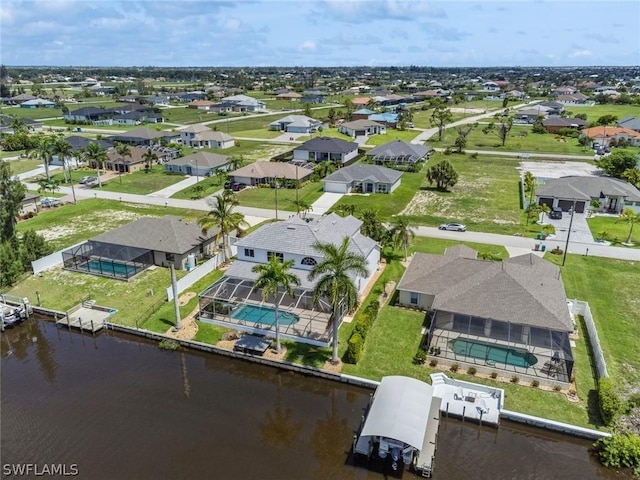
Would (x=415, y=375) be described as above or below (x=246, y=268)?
below

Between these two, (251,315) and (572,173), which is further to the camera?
(572,173)

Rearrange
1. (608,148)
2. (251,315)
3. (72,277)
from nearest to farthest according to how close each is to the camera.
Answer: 1. (251,315)
2. (72,277)
3. (608,148)

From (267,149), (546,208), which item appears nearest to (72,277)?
(546,208)

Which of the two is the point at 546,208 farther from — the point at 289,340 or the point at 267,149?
the point at 267,149

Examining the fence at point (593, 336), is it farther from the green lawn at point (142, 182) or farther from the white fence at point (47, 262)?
the green lawn at point (142, 182)

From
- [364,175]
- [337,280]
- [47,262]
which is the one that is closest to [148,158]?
[364,175]

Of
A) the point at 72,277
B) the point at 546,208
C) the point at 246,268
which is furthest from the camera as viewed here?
the point at 546,208

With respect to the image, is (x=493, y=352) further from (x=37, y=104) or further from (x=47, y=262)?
(x=37, y=104)

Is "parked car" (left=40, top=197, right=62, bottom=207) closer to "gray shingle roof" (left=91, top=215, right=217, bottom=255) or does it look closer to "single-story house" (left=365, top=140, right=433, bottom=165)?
"gray shingle roof" (left=91, top=215, right=217, bottom=255)
